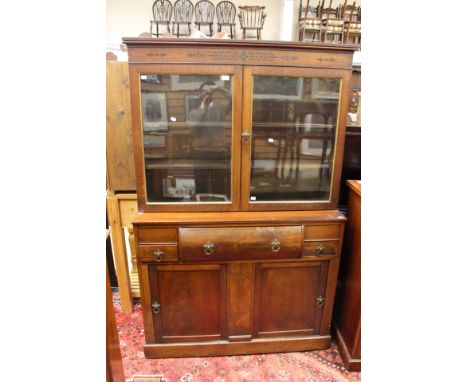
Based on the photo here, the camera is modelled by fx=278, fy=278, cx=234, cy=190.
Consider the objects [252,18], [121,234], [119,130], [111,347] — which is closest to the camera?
[111,347]

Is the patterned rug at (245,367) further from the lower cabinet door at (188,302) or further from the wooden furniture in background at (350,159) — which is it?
the wooden furniture in background at (350,159)

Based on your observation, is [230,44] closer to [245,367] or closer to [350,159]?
[350,159]

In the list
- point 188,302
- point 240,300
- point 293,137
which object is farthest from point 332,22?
point 188,302

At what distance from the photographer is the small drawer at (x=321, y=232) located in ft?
4.67

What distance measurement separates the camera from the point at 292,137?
58.4 inches

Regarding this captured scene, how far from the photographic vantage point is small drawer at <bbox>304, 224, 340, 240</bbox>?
1.42 meters

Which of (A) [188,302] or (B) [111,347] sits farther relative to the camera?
(A) [188,302]

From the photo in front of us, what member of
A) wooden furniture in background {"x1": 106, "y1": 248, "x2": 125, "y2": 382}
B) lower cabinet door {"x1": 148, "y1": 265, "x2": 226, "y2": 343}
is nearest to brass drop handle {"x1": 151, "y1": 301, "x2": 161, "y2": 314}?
lower cabinet door {"x1": 148, "y1": 265, "x2": 226, "y2": 343}

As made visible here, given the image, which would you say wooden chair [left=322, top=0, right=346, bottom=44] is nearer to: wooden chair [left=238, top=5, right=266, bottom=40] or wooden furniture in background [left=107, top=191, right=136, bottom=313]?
wooden chair [left=238, top=5, right=266, bottom=40]

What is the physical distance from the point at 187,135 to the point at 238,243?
2.01ft

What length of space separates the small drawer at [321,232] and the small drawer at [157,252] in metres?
0.67

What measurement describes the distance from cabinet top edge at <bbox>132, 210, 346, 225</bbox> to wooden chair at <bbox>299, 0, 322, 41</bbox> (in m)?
2.28
